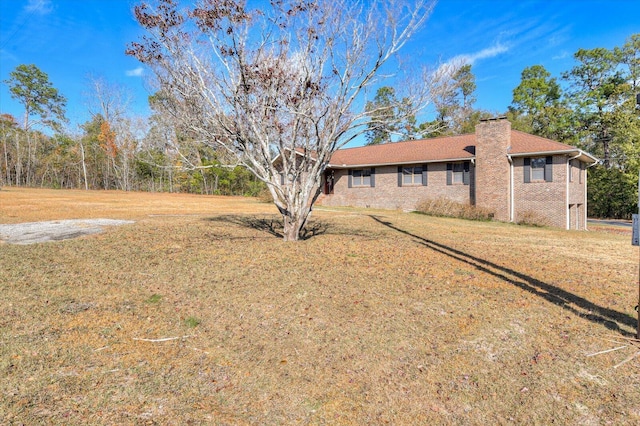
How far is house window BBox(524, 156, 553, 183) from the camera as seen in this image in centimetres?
1585

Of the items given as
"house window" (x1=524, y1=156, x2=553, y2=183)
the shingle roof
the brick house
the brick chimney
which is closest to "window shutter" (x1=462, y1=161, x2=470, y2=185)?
the brick house

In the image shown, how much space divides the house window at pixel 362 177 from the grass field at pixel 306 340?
15.6 m

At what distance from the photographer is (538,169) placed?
1616 cm

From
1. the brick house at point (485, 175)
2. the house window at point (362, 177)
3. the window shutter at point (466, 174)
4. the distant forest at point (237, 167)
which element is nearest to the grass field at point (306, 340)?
the brick house at point (485, 175)

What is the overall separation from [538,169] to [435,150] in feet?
17.2

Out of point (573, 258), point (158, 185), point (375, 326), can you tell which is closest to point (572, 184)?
point (573, 258)

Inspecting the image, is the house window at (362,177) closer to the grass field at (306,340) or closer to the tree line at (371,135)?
the tree line at (371,135)

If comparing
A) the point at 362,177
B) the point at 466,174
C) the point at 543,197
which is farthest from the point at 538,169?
the point at 362,177

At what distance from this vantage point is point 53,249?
593 centimetres

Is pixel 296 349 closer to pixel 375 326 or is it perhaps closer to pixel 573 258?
pixel 375 326

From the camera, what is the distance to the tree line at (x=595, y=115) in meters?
25.9

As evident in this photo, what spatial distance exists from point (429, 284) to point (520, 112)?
3789cm

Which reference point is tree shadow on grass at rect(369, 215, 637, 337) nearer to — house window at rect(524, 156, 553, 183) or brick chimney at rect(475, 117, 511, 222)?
brick chimney at rect(475, 117, 511, 222)

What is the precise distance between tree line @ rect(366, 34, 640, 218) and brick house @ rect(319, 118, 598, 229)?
11.3 ft
